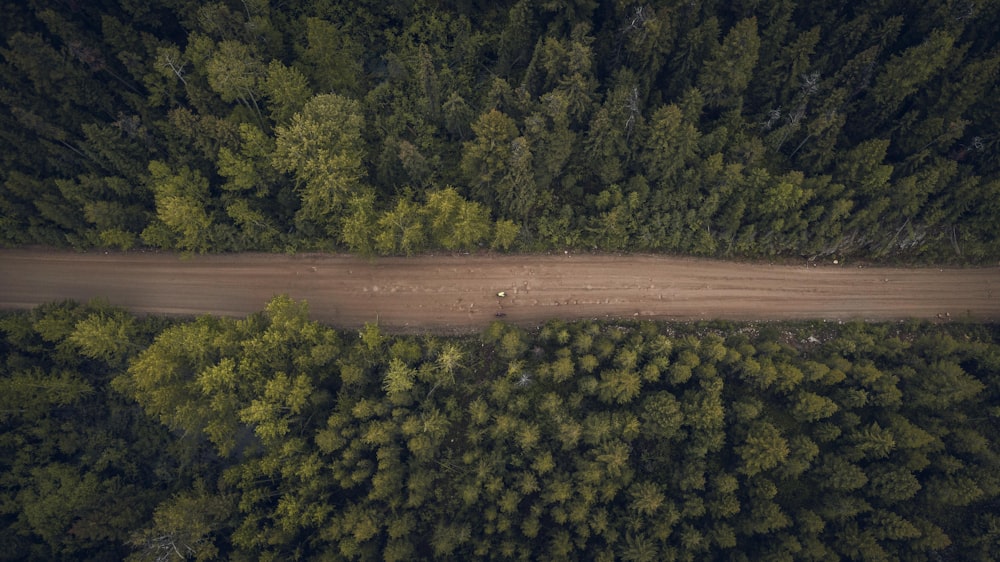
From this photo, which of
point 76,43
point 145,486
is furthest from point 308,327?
point 76,43

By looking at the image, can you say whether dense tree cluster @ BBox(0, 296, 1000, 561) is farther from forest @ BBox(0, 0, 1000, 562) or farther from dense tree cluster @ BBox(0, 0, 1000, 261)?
dense tree cluster @ BBox(0, 0, 1000, 261)

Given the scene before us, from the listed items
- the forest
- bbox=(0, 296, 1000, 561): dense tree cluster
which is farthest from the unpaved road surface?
bbox=(0, 296, 1000, 561): dense tree cluster

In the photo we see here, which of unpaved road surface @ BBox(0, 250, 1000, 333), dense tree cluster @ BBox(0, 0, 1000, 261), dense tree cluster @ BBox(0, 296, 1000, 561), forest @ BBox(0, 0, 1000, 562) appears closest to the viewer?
dense tree cluster @ BBox(0, 296, 1000, 561)

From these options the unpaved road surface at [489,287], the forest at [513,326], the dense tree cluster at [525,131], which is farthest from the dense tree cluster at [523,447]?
the dense tree cluster at [525,131]

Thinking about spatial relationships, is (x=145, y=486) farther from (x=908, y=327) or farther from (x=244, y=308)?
(x=908, y=327)

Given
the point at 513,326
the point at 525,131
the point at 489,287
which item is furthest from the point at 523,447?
the point at 525,131

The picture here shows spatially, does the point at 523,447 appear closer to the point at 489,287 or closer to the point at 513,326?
the point at 513,326
